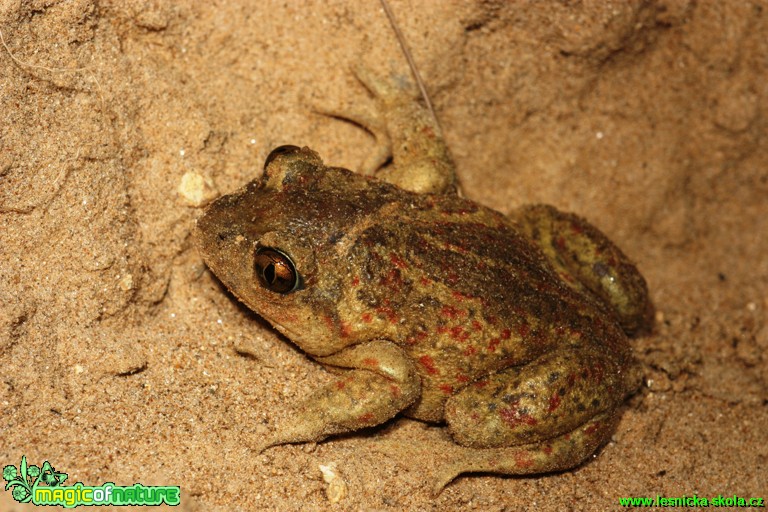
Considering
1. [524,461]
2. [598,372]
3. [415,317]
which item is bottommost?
[524,461]

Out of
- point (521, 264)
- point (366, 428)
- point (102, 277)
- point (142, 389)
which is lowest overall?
point (366, 428)

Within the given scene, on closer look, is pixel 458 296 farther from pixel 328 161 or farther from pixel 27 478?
pixel 27 478

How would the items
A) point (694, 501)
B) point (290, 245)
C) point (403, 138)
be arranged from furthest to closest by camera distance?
point (403, 138)
point (694, 501)
point (290, 245)

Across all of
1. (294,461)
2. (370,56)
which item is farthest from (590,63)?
(294,461)

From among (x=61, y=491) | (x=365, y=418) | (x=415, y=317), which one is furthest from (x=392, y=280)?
(x=61, y=491)

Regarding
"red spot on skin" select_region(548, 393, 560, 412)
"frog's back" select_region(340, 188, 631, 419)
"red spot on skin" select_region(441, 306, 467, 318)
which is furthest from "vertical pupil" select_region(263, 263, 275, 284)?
"red spot on skin" select_region(548, 393, 560, 412)

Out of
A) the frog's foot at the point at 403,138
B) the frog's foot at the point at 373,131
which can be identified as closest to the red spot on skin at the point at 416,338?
the frog's foot at the point at 403,138

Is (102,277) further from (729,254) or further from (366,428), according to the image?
(729,254)
